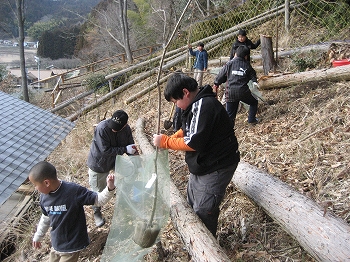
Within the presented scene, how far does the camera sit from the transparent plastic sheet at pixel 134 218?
285 cm

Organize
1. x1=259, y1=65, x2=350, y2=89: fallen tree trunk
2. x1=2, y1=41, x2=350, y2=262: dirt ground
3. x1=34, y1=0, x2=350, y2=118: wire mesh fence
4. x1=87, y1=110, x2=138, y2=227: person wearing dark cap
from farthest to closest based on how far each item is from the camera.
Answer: x1=34, y1=0, x2=350, y2=118: wire mesh fence → x1=259, y1=65, x2=350, y2=89: fallen tree trunk → x1=87, y1=110, x2=138, y2=227: person wearing dark cap → x1=2, y1=41, x2=350, y2=262: dirt ground

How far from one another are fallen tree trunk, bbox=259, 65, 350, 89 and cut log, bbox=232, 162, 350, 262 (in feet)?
10.7

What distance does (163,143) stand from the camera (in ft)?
9.16

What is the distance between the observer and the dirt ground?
3.23 metres

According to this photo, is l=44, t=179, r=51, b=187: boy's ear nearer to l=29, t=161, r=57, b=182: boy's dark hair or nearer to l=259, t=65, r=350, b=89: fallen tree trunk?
l=29, t=161, r=57, b=182: boy's dark hair

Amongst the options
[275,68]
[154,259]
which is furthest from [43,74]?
[154,259]

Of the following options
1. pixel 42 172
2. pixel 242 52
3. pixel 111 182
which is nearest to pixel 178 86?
pixel 111 182

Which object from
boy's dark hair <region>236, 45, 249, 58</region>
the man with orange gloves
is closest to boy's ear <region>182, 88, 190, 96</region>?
the man with orange gloves

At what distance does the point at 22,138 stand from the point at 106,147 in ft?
11.2

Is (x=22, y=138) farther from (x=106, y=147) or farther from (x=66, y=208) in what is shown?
(x=66, y=208)

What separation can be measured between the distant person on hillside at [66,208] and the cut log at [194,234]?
2.34 feet

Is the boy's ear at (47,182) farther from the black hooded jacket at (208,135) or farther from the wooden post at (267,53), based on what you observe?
the wooden post at (267,53)

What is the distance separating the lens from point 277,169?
13.7 feet

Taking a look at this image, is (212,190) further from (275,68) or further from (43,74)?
(43,74)
